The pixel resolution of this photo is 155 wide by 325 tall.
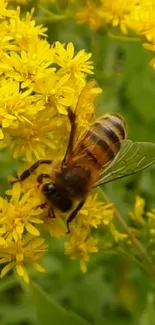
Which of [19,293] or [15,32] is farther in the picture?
[19,293]

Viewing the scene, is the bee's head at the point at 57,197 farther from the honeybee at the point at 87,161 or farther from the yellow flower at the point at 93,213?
the yellow flower at the point at 93,213

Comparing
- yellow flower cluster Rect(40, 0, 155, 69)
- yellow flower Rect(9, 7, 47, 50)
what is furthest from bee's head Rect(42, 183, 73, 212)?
yellow flower cluster Rect(40, 0, 155, 69)

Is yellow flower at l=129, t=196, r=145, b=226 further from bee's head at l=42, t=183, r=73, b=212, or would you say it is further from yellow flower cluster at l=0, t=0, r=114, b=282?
bee's head at l=42, t=183, r=73, b=212

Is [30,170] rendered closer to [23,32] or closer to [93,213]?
[93,213]

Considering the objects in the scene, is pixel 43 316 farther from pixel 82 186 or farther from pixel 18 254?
pixel 82 186

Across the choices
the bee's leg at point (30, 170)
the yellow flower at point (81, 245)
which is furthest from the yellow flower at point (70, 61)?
the yellow flower at point (81, 245)

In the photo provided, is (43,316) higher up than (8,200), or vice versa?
(8,200)

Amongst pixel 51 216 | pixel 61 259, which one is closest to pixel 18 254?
pixel 51 216
